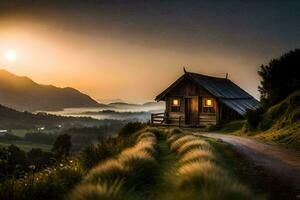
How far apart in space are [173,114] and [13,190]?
38806 mm

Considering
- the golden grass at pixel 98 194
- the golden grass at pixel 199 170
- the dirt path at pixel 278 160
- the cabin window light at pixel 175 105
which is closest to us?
the golden grass at pixel 98 194

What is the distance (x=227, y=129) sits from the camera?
39.4 metres

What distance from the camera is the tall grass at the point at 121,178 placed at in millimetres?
7625

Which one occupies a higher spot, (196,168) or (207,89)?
(207,89)

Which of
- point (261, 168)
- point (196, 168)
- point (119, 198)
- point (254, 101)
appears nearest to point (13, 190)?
point (119, 198)

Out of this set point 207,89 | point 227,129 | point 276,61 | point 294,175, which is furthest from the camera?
point 207,89

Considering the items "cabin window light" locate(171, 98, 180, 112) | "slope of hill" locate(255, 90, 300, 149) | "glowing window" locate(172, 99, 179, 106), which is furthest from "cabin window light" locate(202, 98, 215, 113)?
"slope of hill" locate(255, 90, 300, 149)

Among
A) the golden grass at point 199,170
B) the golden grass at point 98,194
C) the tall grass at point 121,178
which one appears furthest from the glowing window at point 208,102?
the golden grass at point 98,194

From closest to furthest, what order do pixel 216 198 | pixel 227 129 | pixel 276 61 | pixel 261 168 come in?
pixel 216 198
pixel 261 168
pixel 276 61
pixel 227 129

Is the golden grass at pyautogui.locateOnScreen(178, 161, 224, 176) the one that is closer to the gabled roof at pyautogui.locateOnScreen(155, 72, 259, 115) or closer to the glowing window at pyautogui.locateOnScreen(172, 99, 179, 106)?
the gabled roof at pyautogui.locateOnScreen(155, 72, 259, 115)

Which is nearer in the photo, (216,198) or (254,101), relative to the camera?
(216,198)

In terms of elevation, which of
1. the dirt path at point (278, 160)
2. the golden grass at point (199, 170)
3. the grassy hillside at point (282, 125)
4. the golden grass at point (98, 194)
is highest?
the grassy hillside at point (282, 125)

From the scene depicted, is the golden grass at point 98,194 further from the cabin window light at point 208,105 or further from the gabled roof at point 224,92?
the cabin window light at point 208,105

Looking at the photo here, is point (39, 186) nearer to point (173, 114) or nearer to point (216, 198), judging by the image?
point (216, 198)
